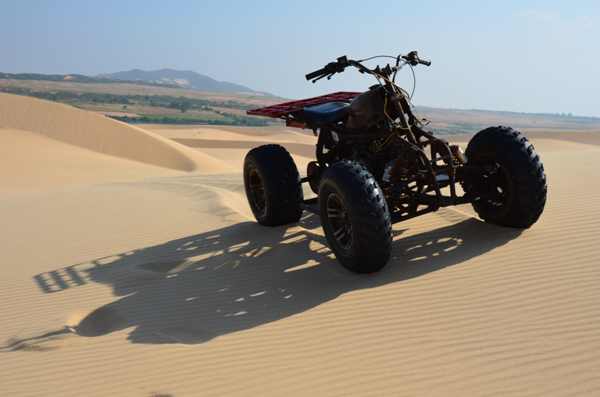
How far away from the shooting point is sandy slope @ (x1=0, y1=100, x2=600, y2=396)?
3.01 metres

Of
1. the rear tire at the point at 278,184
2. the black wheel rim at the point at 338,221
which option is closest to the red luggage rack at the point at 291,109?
the rear tire at the point at 278,184

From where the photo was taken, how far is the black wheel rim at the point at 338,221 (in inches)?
189

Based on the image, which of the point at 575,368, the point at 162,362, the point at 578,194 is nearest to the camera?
the point at 575,368

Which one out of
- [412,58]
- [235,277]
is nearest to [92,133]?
[235,277]

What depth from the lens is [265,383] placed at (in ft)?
9.98

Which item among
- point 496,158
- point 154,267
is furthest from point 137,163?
point 496,158

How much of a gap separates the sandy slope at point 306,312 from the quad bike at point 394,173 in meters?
0.36

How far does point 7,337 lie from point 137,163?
2100 cm

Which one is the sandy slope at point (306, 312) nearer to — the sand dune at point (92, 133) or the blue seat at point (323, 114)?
the blue seat at point (323, 114)

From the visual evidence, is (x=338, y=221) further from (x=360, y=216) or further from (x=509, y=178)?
(x=509, y=178)

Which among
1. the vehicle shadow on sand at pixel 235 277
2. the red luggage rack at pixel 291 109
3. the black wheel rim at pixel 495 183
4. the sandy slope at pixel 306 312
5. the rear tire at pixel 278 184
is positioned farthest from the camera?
the red luggage rack at pixel 291 109

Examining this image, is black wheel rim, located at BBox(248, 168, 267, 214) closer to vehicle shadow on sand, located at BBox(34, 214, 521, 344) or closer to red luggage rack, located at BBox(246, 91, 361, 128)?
vehicle shadow on sand, located at BBox(34, 214, 521, 344)

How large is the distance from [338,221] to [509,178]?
1842 mm

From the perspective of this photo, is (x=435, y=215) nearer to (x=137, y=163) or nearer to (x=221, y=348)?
(x=221, y=348)
